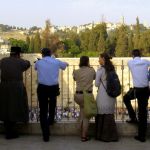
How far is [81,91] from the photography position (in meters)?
7.20

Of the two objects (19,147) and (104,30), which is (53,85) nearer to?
(19,147)

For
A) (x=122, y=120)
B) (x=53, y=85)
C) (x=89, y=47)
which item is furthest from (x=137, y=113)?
(x=89, y=47)

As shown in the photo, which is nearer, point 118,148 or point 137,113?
point 118,148

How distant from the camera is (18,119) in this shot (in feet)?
24.1

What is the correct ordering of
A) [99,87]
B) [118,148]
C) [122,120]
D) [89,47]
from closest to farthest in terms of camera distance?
[118,148] < [99,87] < [122,120] < [89,47]

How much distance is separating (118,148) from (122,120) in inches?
44.9

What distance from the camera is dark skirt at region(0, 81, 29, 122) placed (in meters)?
7.30

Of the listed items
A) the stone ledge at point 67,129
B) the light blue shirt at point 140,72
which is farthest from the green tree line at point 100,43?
the light blue shirt at point 140,72

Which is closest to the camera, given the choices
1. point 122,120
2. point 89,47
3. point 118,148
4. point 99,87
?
point 118,148

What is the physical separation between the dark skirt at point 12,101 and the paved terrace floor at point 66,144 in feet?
1.11

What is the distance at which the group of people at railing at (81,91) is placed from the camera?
7.18m

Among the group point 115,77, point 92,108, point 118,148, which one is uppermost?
point 115,77

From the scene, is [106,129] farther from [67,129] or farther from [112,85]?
[67,129]

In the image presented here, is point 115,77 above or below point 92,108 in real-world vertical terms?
above
